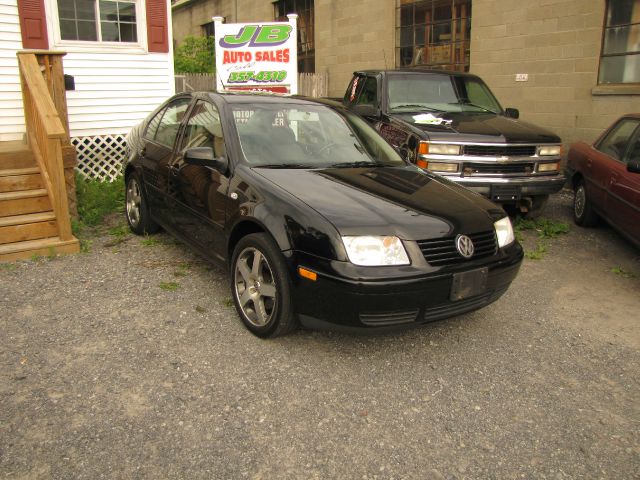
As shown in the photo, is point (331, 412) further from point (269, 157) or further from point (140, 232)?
point (140, 232)

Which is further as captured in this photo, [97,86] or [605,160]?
[97,86]

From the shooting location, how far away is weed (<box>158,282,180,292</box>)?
487 centimetres

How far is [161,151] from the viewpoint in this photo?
5.46 m

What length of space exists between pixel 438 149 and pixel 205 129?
282 cm

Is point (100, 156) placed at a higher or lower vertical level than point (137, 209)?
higher

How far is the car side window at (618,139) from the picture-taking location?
21.2 ft

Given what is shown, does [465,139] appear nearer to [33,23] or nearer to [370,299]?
[370,299]

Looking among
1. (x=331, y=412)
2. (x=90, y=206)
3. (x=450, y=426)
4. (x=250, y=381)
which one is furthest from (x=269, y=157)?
(x=90, y=206)

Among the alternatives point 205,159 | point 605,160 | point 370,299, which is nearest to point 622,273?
point 605,160

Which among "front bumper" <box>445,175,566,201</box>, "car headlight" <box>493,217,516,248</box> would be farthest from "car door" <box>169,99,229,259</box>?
"front bumper" <box>445,175,566,201</box>

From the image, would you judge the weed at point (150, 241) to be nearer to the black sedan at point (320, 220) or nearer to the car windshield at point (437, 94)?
the black sedan at point (320, 220)

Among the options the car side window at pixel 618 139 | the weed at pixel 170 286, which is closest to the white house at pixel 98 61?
the weed at pixel 170 286

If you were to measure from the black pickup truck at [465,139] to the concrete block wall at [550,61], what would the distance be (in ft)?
7.58

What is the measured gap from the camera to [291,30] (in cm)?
1074
